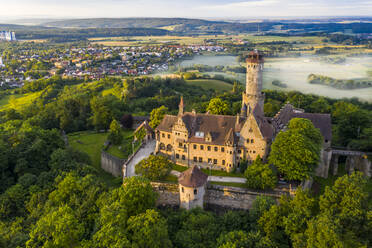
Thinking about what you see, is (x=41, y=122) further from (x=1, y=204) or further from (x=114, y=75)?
(x=114, y=75)

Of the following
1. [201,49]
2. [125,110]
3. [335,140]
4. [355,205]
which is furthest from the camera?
[201,49]

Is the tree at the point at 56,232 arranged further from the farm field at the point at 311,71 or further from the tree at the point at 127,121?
the farm field at the point at 311,71

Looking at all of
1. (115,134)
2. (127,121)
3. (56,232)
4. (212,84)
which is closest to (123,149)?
(115,134)

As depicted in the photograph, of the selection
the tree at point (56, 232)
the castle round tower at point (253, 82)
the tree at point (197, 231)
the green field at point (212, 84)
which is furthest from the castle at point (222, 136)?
the green field at point (212, 84)

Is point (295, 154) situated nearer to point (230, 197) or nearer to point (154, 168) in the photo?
point (230, 197)

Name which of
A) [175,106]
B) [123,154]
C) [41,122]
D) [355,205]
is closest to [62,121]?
[41,122]

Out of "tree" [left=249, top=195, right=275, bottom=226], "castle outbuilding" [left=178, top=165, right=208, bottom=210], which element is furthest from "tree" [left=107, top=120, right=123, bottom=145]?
"tree" [left=249, top=195, right=275, bottom=226]

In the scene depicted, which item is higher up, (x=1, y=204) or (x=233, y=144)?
(x=233, y=144)
